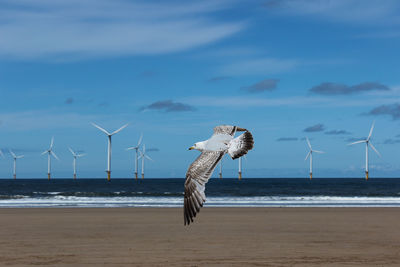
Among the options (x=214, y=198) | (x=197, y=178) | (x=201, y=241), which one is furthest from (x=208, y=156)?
(x=214, y=198)

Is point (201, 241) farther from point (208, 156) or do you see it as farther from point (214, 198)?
point (214, 198)

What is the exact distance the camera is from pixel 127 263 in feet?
52.8

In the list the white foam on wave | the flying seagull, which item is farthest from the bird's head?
the white foam on wave

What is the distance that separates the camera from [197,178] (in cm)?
852

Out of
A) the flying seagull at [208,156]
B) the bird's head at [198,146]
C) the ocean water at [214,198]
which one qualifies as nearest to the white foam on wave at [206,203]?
the ocean water at [214,198]

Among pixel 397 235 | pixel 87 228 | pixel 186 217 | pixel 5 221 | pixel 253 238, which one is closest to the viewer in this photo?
pixel 186 217

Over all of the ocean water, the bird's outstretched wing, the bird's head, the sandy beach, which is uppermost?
the bird's head

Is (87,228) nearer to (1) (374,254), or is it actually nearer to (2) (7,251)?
(2) (7,251)

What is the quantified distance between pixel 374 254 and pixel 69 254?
9.68m

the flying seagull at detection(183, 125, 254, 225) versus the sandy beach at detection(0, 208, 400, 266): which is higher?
the flying seagull at detection(183, 125, 254, 225)

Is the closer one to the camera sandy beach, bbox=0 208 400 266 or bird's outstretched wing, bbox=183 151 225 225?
bird's outstretched wing, bbox=183 151 225 225

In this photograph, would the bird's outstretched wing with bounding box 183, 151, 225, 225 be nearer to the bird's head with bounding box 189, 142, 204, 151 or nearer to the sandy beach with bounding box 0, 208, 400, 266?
the bird's head with bounding box 189, 142, 204, 151

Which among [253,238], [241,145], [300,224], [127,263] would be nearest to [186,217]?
[241,145]

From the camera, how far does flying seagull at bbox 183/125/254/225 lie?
816cm
